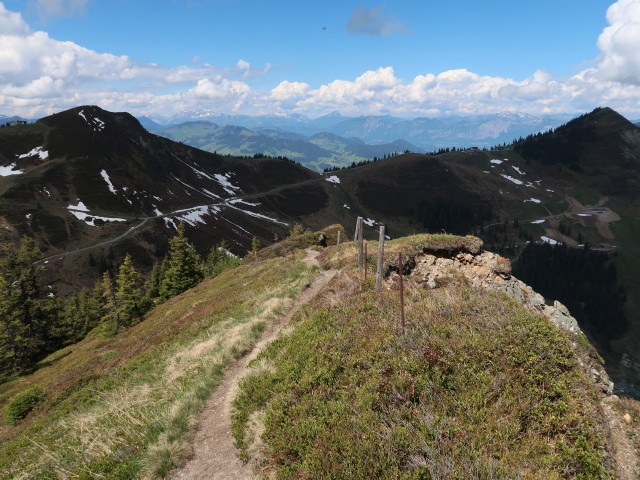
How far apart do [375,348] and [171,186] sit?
641 ft

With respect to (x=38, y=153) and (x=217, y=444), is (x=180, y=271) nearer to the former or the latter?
(x=217, y=444)

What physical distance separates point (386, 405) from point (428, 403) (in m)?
1.14

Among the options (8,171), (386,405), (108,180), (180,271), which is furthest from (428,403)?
(8,171)

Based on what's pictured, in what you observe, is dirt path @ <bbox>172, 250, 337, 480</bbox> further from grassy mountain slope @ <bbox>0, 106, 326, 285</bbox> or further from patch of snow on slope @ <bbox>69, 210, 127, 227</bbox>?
patch of snow on slope @ <bbox>69, 210, 127, 227</bbox>

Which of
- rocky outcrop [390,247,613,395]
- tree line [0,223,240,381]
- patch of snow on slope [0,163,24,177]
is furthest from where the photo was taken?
patch of snow on slope [0,163,24,177]

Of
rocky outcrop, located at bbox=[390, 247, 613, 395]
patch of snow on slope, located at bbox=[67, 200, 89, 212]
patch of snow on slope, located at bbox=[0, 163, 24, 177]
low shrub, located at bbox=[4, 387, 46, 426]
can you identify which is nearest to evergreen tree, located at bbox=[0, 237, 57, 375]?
low shrub, located at bbox=[4, 387, 46, 426]

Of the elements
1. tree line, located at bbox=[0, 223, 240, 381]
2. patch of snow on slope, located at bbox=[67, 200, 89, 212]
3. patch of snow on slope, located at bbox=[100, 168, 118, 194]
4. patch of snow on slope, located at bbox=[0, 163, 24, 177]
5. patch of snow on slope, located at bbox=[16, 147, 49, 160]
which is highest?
patch of snow on slope, located at bbox=[16, 147, 49, 160]

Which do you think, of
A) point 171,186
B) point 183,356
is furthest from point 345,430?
point 171,186

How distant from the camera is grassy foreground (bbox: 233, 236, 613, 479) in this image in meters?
7.28

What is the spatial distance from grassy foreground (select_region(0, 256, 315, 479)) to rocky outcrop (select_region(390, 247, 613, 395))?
894 centimetres

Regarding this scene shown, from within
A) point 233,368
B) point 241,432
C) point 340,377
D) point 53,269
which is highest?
point 340,377

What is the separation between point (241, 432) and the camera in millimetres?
9664

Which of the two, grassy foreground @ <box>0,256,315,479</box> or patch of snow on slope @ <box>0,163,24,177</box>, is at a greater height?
patch of snow on slope @ <box>0,163,24,177</box>

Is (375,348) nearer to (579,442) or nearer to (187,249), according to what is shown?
(579,442)
